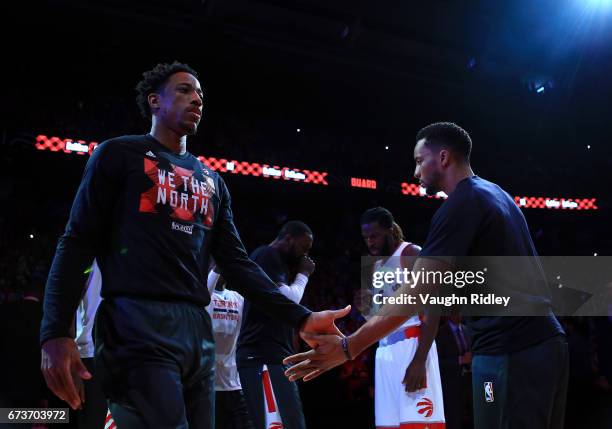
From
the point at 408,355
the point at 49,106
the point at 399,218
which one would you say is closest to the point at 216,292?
the point at 408,355

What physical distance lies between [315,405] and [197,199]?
600 centimetres

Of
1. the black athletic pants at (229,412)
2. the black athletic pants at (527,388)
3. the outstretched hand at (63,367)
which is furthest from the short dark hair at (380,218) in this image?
the outstretched hand at (63,367)

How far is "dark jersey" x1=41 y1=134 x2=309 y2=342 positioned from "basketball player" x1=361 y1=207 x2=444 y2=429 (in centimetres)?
161

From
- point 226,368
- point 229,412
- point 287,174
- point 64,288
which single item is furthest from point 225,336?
point 287,174

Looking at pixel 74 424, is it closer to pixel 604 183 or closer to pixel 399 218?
pixel 399 218

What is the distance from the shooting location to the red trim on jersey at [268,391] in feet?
14.3

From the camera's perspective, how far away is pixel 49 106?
43.9 ft

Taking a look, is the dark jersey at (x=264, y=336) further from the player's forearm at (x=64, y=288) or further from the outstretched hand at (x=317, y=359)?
the player's forearm at (x=64, y=288)

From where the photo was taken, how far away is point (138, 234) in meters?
2.18

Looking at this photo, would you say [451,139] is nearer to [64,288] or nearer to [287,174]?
[64,288]

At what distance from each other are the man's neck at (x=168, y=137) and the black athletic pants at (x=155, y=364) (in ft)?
2.29

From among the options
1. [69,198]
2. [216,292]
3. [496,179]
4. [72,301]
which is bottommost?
[72,301]

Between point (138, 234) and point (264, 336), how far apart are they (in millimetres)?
2507

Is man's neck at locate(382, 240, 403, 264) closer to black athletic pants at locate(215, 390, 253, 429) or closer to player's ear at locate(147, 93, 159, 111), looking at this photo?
black athletic pants at locate(215, 390, 253, 429)
